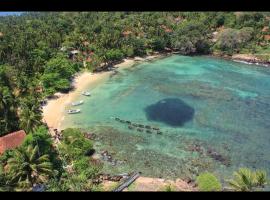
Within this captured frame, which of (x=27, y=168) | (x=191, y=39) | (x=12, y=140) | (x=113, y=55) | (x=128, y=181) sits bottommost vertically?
(x=128, y=181)

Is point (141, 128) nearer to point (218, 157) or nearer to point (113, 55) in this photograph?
point (218, 157)

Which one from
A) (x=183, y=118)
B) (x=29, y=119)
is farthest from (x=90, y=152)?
(x=183, y=118)

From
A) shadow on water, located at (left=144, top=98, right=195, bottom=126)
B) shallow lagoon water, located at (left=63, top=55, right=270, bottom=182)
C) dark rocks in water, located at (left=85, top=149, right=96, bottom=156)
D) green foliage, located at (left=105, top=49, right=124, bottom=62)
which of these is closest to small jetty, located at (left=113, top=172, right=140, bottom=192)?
shallow lagoon water, located at (left=63, top=55, right=270, bottom=182)

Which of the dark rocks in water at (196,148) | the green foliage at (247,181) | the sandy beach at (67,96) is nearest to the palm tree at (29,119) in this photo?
the sandy beach at (67,96)

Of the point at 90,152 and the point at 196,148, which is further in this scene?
the point at 196,148

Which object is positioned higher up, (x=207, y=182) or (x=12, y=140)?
(x=12, y=140)
